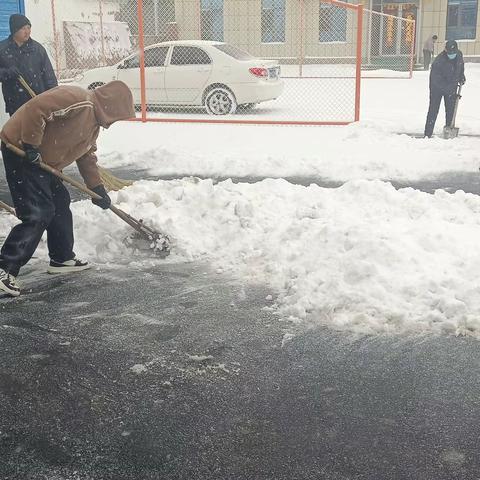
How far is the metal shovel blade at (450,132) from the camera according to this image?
10680 mm

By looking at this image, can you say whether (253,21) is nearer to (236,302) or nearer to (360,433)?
(236,302)

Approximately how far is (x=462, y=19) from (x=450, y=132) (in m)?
20.3

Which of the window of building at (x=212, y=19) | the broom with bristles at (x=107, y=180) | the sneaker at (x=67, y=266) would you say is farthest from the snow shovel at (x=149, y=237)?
the window of building at (x=212, y=19)

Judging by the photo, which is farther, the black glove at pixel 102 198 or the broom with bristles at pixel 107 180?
the broom with bristles at pixel 107 180

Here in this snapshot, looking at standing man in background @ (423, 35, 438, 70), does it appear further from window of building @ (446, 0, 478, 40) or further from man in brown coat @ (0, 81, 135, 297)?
man in brown coat @ (0, 81, 135, 297)

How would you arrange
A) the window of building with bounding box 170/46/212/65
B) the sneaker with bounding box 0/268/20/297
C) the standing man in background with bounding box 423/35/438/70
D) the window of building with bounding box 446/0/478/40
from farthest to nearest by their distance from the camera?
1. the window of building with bounding box 446/0/478/40
2. the standing man in background with bounding box 423/35/438/70
3. the window of building with bounding box 170/46/212/65
4. the sneaker with bounding box 0/268/20/297

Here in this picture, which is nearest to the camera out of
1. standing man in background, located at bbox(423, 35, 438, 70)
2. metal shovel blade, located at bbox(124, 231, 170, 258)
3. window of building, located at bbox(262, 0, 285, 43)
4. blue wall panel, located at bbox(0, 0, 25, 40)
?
metal shovel blade, located at bbox(124, 231, 170, 258)

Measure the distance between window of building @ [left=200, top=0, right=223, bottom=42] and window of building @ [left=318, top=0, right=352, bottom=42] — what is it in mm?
3477

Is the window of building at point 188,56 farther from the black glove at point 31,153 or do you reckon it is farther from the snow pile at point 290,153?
the black glove at point 31,153

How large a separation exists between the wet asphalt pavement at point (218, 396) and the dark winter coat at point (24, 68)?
10.5ft

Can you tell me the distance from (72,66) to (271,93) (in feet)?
29.0

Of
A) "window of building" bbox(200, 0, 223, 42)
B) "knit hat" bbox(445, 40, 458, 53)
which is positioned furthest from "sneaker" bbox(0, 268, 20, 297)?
"window of building" bbox(200, 0, 223, 42)

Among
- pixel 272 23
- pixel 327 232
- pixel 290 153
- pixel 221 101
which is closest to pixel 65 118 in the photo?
pixel 327 232

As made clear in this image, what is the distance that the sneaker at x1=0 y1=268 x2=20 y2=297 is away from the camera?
4473 millimetres
